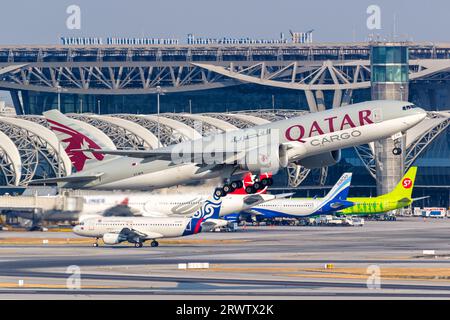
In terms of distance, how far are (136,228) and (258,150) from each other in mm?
46956

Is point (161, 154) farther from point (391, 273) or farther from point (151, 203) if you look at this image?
point (151, 203)

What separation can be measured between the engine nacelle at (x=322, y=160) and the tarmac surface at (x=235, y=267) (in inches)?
344

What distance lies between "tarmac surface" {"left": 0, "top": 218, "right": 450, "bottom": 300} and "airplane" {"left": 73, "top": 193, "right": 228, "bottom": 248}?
4.28 ft

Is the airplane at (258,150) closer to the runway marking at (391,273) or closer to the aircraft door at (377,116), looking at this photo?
the aircraft door at (377,116)

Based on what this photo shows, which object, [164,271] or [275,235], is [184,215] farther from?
[164,271]

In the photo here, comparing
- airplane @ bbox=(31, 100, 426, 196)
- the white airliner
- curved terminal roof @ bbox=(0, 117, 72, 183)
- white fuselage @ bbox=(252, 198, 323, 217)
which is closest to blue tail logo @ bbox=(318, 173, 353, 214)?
white fuselage @ bbox=(252, 198, 323, 217)

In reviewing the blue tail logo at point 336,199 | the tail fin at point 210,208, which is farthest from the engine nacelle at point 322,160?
the blue tail logo at point 336,199

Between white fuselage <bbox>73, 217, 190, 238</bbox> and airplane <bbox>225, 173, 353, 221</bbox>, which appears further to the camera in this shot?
airplane <bbox>225, 173, 353, 221</bbox>

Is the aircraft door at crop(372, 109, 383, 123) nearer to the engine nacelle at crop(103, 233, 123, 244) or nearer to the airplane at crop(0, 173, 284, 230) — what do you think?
the airplane at crop(0, 173, 284, 230)

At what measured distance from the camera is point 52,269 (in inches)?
3745

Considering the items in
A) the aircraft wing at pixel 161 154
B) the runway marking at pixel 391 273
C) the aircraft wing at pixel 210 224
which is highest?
the aircraft wing at pixel 161 154

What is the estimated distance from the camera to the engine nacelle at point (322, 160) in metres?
84.4

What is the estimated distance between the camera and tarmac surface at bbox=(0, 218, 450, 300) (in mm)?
73625

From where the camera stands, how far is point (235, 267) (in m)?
95.9
